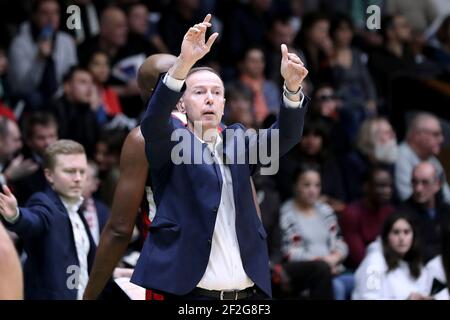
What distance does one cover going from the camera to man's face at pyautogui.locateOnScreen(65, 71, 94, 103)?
9.91 meters

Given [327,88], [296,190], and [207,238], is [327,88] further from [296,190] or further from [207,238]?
[207,238]

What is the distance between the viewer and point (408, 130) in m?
11.0

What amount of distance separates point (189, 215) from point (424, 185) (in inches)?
184

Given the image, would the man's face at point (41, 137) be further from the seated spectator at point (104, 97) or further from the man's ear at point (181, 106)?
the man's ear at point (181, 106)

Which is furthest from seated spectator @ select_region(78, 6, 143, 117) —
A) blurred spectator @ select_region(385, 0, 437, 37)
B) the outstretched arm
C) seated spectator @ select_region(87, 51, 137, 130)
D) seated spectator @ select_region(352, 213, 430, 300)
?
the outstretched arm

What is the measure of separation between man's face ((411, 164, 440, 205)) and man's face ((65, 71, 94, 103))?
8.78 ft

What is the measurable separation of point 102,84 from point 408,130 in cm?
272

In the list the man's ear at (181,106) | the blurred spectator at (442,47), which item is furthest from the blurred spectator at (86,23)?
the man's ear at (181,106)

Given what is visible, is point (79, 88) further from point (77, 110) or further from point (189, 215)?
point (189, 215)

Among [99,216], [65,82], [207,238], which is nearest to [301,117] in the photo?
[207,238]

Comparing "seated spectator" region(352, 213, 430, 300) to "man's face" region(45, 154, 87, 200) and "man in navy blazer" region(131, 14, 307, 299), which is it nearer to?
"man's face" region(45, 154, 87, 200)

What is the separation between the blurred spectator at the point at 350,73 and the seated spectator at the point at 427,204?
1.43m

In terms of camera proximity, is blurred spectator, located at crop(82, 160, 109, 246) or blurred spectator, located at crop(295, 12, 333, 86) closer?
blurred spectator, located at crop(82, 160, 109, 246)

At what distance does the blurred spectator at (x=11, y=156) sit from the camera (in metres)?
8.52
